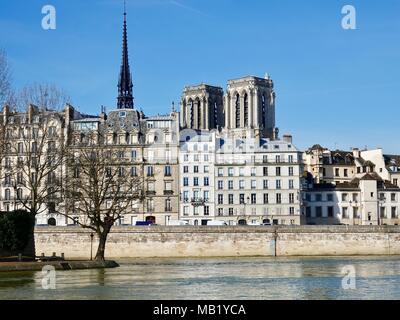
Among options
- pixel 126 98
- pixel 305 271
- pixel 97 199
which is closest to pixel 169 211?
pixel 126 98

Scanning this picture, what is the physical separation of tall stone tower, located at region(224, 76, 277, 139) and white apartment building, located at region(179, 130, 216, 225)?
39.6 metres

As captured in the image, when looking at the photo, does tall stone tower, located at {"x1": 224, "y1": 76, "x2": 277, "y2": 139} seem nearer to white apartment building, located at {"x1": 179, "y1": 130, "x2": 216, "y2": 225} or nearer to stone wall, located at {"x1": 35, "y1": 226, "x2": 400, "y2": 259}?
white apartment building, located at {"x1": 179, "y1": 130, "x2": 216, "y2": 225}

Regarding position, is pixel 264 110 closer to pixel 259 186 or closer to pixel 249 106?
pixel 249 106

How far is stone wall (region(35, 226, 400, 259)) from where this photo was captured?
271 feet

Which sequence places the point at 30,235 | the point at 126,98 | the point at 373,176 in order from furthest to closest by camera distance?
the point at 126,98
the point at 373,176
the point at 30,235

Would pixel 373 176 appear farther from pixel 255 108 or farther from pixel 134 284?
pixel 134 284

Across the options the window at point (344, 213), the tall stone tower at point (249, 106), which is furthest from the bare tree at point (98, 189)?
the tall stone tower at point (249, 106)

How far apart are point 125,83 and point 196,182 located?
29.5 metres

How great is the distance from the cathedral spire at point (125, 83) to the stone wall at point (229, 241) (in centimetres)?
3859

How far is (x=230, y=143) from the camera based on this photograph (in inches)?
3939

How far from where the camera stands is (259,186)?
9794 cm

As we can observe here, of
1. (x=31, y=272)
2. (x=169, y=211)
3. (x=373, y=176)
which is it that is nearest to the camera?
(x=31, y=272)

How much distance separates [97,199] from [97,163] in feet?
14.9

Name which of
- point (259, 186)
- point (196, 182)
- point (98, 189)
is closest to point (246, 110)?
point (259, 186)
